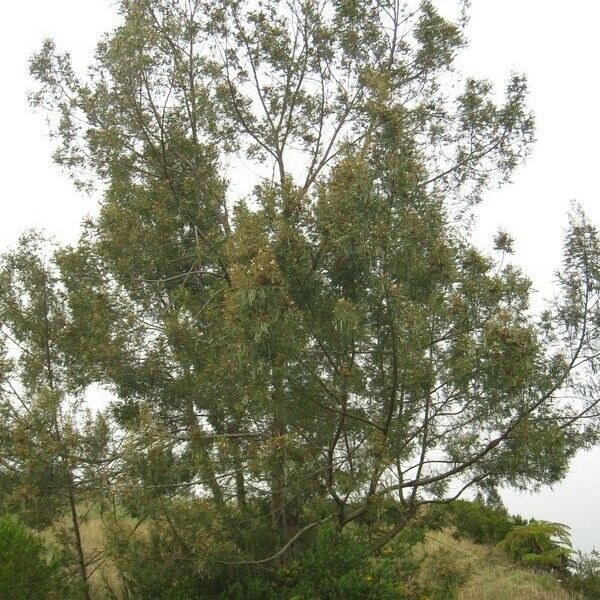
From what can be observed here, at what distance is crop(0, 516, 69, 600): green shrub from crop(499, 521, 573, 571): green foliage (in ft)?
32.0

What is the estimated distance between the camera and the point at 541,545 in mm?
16141

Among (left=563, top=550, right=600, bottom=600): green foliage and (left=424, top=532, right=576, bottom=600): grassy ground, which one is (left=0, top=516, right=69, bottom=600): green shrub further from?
(left=563, top=550, right=600, bottom=600): green foliage

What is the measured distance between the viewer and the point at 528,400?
771cm

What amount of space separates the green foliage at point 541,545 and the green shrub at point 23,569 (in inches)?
384

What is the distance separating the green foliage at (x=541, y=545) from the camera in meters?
15.6

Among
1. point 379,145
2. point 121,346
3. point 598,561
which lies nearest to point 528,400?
point 379,145

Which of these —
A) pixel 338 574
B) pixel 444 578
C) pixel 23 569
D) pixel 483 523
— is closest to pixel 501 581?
pixel 444 578

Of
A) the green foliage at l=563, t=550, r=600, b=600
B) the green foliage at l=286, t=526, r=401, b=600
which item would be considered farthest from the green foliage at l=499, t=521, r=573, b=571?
the green foliage at l=286, t=526, r=401, b=600

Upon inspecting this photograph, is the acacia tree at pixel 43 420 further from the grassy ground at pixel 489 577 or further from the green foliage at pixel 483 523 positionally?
the green foliage at pixel 483 523

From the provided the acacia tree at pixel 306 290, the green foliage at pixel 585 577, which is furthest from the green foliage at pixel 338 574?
the green foliage at pixel 585 577

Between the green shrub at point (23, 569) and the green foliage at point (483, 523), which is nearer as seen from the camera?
the green shrub at point (23, 569)

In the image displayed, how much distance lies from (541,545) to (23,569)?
11.0m

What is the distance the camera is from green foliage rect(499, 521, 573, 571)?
15555 mm

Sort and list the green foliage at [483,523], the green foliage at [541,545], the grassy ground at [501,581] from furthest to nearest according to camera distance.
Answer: the green foliage at [483,523] → the green foliage at [541,545] → the grassy ground at [501,581]
